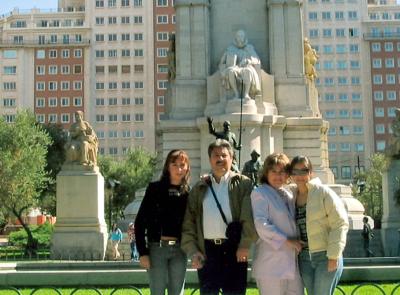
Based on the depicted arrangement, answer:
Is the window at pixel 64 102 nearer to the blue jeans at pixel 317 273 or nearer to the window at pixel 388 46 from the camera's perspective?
the window at pixel 388 46

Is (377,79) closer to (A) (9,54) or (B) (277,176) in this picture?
(A) (9,54)

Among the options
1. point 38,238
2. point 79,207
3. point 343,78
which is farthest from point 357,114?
point 79,207

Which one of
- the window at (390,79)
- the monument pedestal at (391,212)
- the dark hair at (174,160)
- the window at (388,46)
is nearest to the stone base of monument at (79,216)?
the monument pedestal at (391,212)

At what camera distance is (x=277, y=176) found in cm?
770

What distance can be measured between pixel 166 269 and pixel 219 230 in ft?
2.87

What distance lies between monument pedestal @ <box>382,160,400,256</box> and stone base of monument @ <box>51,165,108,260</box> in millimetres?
10371

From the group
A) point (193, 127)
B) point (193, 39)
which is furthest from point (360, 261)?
point (193, 39)

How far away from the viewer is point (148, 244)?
795 cm

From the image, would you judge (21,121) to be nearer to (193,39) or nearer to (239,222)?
(193,39)

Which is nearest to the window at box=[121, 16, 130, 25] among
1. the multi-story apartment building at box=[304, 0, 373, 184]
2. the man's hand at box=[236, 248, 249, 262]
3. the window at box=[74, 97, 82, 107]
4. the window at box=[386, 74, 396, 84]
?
the window at box=[74, 97, 82, 107]

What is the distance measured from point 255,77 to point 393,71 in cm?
7894

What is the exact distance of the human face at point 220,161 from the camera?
769cm

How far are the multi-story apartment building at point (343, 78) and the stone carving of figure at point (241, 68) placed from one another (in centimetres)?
7327

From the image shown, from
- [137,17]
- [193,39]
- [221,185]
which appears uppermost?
[137,17]
